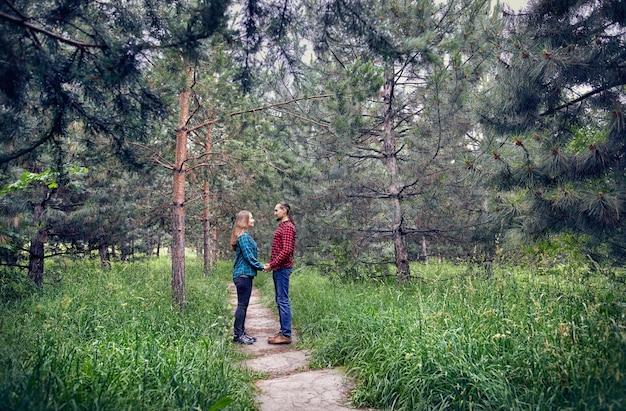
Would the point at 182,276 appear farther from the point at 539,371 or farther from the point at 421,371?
the point at 539,371

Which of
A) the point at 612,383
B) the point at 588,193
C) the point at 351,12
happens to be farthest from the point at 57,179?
the point at 588,193

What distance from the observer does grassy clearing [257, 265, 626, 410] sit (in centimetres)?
263

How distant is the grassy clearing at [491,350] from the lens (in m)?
2.63

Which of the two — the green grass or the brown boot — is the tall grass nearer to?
the green grass

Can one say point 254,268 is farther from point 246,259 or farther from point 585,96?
point 585,96

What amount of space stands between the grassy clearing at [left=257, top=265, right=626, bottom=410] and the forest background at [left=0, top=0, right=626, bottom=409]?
0.15ft

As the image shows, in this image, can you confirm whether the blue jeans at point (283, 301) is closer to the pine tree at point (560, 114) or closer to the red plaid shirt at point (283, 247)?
the red plaid shirt at point (283, 247)

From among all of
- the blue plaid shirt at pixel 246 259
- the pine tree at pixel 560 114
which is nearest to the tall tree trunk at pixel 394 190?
the pine tree at pixel 560 114

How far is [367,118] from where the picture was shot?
7688 millimetres

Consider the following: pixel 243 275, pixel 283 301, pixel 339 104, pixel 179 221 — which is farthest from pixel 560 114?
pixel 179 221

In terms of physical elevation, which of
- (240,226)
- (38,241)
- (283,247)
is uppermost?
(38,241)

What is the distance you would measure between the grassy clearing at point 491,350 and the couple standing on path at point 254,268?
0.63 metres

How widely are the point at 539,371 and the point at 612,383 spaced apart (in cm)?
49

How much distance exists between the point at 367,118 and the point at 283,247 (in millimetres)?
3558
